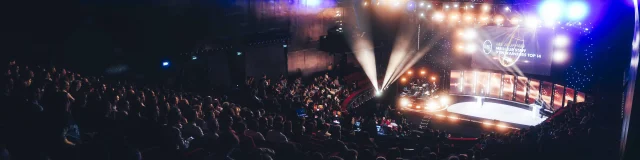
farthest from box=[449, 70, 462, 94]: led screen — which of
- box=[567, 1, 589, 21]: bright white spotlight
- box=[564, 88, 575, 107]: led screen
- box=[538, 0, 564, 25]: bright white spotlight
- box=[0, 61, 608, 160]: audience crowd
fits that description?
box=[0, 61, 608, 160]: audience crowd

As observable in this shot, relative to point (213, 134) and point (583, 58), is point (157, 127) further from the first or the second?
point (583, 58)

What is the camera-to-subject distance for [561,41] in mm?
19469

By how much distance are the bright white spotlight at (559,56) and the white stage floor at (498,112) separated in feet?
8.84

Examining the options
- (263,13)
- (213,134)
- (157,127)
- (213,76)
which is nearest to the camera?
(157,127)

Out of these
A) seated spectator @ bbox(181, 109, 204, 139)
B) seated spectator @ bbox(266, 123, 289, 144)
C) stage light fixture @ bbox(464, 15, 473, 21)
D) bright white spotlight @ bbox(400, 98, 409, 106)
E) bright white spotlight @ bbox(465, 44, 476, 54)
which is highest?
stage light fixture @ bbox(464, 15, 473, 21)

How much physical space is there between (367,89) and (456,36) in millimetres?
5407

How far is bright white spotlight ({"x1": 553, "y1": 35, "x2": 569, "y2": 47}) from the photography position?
1928cm

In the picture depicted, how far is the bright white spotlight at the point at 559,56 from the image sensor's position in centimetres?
1959

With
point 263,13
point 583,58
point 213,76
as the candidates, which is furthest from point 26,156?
point 583,58

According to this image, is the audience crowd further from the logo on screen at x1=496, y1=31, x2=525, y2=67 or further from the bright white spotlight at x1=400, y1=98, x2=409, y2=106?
the bright white spotlight at x1=400, y1=98, x2=409, y2=106

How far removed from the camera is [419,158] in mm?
7633

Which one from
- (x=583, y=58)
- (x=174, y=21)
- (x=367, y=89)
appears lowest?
(x=367, y=89)

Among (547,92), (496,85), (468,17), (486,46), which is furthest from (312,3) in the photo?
(547,92)

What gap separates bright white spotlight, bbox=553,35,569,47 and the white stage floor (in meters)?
3.38
